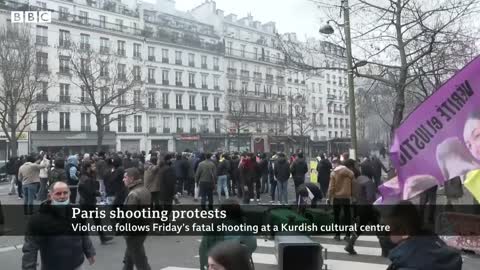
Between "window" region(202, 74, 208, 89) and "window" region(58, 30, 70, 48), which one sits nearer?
"window" region(58, 30, 70, 48)

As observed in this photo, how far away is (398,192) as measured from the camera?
11.3 feet

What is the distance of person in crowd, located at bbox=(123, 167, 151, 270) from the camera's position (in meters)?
6.12

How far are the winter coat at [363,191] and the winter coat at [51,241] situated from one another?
5727mm

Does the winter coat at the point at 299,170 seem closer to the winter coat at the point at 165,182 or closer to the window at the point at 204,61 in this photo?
the winter coat at the point at 165,182

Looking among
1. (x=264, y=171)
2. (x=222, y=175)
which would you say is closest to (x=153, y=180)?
(x=222, y=175)

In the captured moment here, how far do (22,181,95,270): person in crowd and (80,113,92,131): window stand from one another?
159 feet

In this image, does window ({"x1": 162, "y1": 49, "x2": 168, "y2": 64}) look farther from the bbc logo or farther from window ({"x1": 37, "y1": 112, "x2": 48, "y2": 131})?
window ({"x1": 37, "y1": 112, "x2": 48, "y2": 131})

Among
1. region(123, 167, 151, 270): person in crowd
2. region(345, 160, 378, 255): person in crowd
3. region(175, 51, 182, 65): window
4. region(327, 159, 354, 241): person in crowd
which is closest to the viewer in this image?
region(123, 167, 151, 270): person in crowd

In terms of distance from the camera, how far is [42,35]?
160 ft

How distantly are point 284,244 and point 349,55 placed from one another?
9.67 m

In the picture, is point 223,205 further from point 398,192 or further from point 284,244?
point 398,192

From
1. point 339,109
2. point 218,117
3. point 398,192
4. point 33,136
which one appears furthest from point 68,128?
point 339,109

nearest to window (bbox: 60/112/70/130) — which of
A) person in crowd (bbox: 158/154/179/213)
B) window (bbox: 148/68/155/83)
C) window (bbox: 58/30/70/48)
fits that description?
window (bbox: 58/30/70/48)

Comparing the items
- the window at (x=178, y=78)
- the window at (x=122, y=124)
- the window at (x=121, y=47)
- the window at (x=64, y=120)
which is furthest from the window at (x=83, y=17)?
the window at (x=178, y=78)
